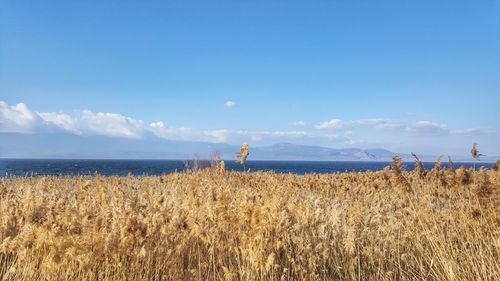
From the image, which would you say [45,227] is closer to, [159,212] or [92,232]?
[92,232]

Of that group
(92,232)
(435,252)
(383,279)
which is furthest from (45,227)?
(435,252)

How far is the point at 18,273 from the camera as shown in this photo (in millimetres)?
4488

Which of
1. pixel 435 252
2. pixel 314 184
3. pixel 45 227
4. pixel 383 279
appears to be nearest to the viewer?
pixel 45 227

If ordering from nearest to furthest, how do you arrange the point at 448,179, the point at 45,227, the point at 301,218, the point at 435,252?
1. the point at 45,227
2. the point at 435,252
3. the point at 301,218
4. the point at 448,179

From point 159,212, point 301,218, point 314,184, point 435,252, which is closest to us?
point 159,212

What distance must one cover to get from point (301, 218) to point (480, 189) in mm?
2967

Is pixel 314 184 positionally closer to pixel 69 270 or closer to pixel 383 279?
pixel 383 279

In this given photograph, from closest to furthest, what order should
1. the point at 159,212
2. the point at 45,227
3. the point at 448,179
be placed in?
the point at 45,227, the point at 159,212, the point at 448,179

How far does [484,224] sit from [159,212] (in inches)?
A: 208

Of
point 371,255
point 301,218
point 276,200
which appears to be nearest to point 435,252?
point 371,255

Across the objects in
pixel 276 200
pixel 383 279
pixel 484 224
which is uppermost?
pixel 276 200

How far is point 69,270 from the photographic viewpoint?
435 cm

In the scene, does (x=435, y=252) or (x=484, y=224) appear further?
(x=484, y=224)

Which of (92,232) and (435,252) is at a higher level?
(92,232)
